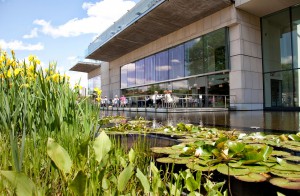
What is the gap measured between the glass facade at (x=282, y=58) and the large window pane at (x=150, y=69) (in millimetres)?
10328

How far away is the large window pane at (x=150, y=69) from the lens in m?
24.1

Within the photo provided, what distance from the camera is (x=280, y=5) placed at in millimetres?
15195

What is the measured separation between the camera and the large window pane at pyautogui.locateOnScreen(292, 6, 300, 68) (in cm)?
1483

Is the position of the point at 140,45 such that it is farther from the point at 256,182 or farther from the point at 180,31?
the point at 256,182

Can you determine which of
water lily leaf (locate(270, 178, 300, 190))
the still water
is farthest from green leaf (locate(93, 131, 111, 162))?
the still water

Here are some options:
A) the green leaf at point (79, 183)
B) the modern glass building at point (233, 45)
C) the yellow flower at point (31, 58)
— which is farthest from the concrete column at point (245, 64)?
the green leaf at point (79, 183)

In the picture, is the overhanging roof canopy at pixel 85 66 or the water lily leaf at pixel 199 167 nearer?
the water lily leaf at pixel 199 167

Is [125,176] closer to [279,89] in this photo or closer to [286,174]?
[286,174]

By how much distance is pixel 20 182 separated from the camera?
0.96m

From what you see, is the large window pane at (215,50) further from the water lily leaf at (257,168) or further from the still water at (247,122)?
the water lily leaf at (257,168)

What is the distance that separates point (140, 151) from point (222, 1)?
15112 millimetres

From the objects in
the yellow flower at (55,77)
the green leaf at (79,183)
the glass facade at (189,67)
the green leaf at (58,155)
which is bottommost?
the green leaf at (79,183)

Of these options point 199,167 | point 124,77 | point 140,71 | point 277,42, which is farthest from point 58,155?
point 124,77

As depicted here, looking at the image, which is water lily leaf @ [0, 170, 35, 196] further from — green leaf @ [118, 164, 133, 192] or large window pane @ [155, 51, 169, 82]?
large window pane @ [155, 51, 169, 82]
